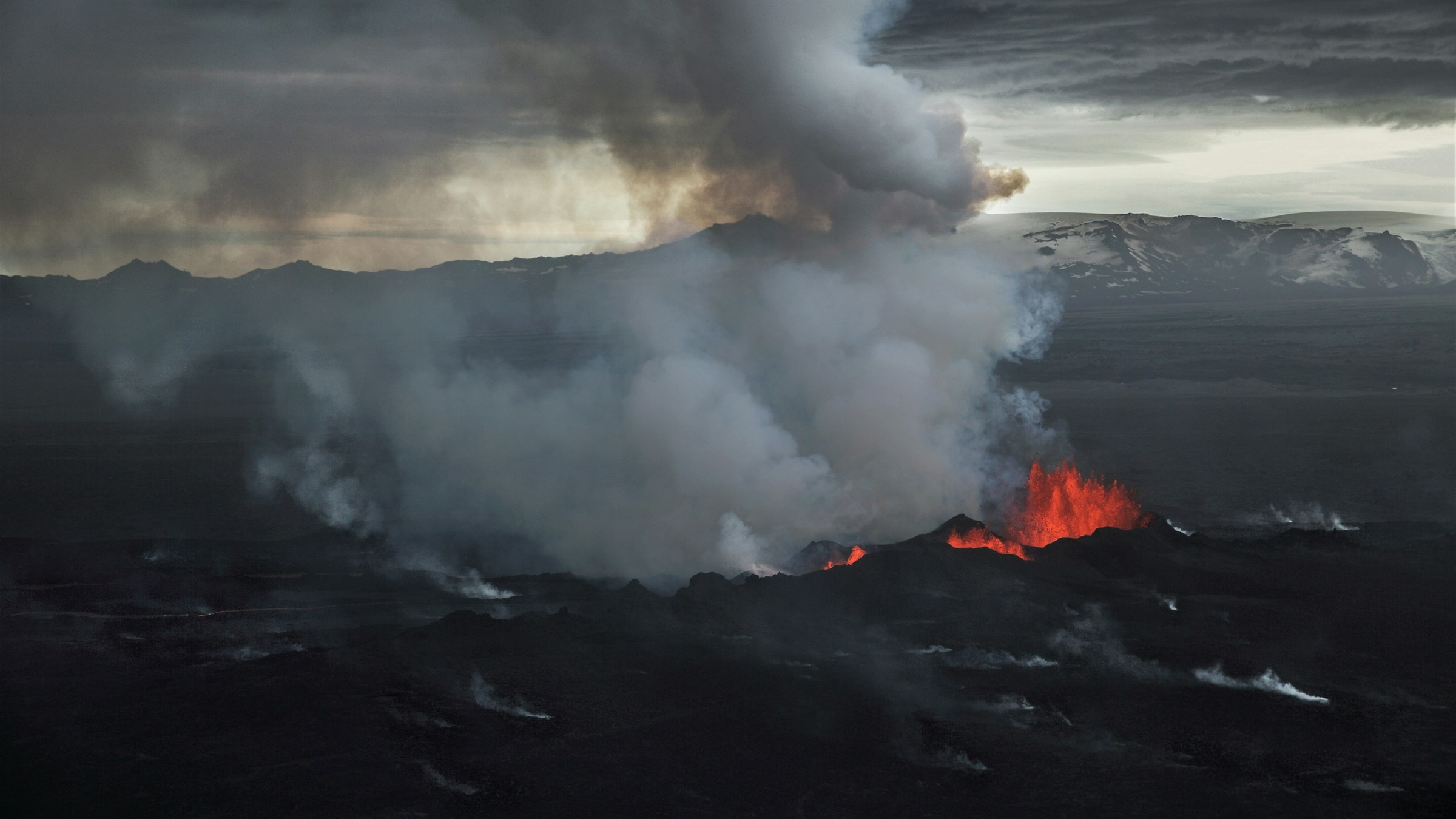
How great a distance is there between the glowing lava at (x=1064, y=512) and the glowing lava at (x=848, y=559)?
267 inches

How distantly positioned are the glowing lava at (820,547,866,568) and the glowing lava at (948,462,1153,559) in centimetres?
678

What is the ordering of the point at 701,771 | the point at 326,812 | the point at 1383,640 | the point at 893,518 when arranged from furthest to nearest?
the point at 893,518, the point at 1383,640, the point at 701,771, the point at 326,812

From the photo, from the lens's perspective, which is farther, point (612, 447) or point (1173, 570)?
point (612, 447)

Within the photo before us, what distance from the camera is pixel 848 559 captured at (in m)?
57.3

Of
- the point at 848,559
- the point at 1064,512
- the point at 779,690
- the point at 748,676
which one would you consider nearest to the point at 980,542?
the point at 848,559

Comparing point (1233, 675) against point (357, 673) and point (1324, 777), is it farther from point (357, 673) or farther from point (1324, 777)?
point (357, 673)

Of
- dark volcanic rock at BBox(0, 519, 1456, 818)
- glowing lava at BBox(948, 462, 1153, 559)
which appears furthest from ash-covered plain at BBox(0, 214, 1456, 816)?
glowing lava at BBox(948, 462, 1153, 559)

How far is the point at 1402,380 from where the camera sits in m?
166

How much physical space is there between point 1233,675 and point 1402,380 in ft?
476

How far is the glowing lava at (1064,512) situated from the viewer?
6356 centimetres

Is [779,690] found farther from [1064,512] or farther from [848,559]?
[1064,512]

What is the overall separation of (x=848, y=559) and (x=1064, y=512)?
1517 cm

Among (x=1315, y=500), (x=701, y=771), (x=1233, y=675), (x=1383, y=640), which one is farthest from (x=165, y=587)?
(x=1315, y=500)

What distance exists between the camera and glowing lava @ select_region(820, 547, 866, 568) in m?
56.9
